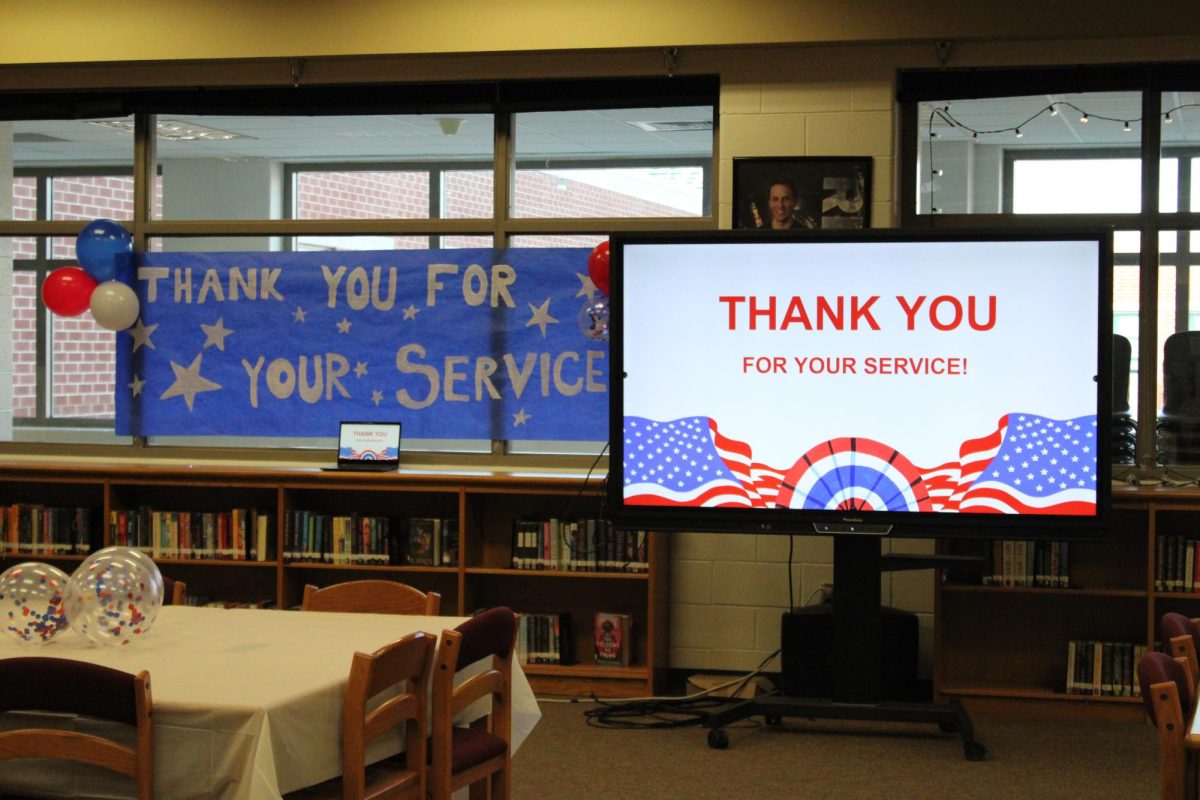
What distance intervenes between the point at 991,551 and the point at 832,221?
→ 1.62m

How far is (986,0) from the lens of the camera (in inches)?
225

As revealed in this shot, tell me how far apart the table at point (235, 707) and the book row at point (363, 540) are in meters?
2.48

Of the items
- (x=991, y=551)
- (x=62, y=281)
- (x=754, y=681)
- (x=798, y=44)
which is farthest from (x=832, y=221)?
(x=62, y=281)

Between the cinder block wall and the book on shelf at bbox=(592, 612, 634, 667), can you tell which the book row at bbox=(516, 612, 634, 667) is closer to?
the book on shelf at bbox=(592, 612, 634, 667)

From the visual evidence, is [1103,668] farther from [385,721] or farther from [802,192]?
[385,721]

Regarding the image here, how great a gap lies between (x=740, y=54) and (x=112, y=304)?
3253mm

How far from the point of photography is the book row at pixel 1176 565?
5.43m

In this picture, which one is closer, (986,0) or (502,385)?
(986,0)

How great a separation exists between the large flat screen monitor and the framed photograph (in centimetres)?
106

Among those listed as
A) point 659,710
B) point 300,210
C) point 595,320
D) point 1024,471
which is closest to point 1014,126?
point 1024,471

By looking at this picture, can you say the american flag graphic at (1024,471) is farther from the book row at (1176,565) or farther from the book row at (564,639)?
the book row at (564,639)

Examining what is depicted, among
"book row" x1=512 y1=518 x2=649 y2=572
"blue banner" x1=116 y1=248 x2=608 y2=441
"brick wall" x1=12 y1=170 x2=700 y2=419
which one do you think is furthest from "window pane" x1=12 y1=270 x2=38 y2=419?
"book row" x1=512 y1=518 x2=649 y2=572

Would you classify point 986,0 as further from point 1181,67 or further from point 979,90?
point 1181,67

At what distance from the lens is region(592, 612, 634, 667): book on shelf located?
590 centimetres
